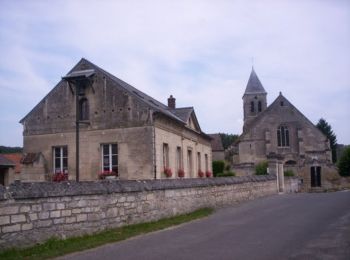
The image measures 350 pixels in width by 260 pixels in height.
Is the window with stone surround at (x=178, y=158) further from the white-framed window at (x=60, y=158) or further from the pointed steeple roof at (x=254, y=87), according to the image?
the pointed steeple roof at (x=254, y=87)

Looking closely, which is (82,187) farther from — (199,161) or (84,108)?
(199,161)

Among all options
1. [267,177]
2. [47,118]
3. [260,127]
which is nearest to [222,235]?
→ [47,118]

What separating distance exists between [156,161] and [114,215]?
32.2 ft

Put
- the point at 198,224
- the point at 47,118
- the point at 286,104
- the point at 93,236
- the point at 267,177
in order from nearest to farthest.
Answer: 1. the point at 93,236
2. the point at 198,224
3. the point at 47,118
4. the point at 267,177
5. the point at 286,104

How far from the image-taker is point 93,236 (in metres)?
10.2

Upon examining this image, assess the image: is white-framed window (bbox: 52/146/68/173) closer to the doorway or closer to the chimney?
the chimney

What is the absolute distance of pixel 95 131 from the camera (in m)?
22.1

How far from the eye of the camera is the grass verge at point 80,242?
7.96 metres

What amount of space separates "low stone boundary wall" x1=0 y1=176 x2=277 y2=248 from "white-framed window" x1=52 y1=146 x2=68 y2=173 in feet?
29.7

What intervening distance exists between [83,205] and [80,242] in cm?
106

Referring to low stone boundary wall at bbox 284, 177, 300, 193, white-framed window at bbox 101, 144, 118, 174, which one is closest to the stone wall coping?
white-framed window at bbox 101, 144, 118, 174

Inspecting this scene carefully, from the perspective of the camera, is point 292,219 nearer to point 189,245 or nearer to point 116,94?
point 189,245

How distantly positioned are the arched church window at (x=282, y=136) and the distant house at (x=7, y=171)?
113 ft

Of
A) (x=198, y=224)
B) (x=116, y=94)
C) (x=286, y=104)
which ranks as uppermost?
(x=286, y=104)
